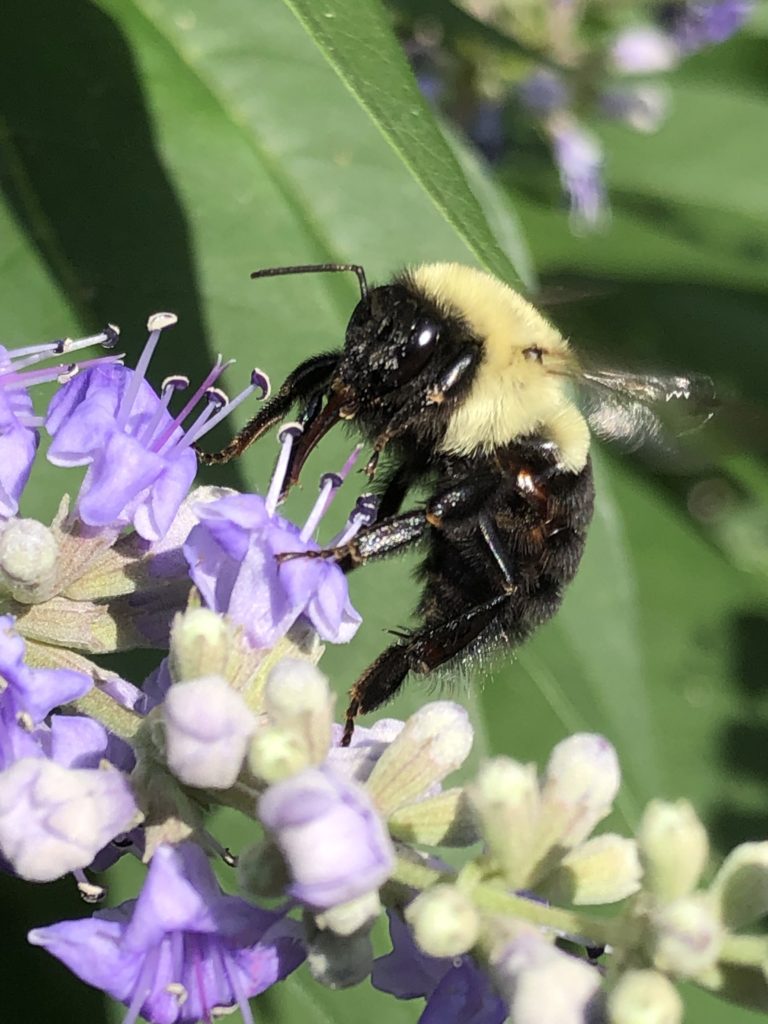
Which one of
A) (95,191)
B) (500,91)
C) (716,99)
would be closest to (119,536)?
(95,191)

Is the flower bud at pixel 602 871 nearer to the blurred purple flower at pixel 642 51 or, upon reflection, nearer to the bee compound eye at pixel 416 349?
the bee compound eye at pixel 416 349

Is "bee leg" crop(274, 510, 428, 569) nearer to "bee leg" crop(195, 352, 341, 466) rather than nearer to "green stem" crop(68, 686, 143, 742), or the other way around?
"bee leg" crop(195, 352, 341, 466)

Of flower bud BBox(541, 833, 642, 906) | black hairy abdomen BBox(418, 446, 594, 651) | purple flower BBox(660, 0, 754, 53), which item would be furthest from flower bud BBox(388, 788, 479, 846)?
purple flower BBox(660, 0, 754, 53)

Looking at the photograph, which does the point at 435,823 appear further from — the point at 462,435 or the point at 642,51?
the point at 642,51

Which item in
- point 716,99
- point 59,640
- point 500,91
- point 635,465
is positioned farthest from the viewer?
point 716,99

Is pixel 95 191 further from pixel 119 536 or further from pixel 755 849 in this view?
pixel 755 849
